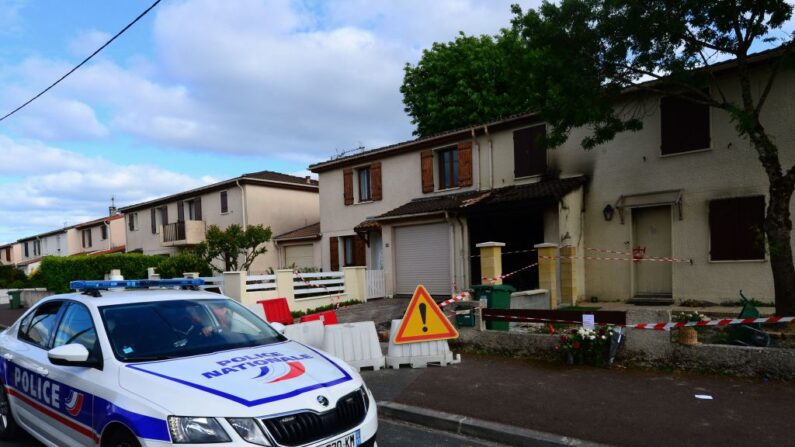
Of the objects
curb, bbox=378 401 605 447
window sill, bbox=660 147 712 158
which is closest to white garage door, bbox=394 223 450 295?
window sill, bbox=660 147 712 158

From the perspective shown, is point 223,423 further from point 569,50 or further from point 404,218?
point 404,218

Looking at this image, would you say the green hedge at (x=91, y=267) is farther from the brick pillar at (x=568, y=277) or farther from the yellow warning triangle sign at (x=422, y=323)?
the yellow warning triangle sign at (x=422, y=323)

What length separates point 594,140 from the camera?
1106 cm

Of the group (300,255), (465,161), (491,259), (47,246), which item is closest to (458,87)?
(465,161)

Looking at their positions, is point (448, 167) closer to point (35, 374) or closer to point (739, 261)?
point (739, 261)

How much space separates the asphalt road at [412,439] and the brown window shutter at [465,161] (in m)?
11.9

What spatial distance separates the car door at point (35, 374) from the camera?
4164mm

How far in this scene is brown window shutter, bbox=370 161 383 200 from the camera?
754 inches

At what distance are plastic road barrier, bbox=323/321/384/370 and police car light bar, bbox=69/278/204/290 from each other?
261 centimetres

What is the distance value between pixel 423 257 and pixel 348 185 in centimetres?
511

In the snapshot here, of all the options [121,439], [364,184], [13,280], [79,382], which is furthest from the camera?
[13,280]

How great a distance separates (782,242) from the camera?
7.71 metres

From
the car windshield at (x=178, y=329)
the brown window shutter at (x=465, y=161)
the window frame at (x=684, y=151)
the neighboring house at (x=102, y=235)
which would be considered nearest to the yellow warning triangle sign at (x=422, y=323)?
the car windshield at (x=178, y=329)

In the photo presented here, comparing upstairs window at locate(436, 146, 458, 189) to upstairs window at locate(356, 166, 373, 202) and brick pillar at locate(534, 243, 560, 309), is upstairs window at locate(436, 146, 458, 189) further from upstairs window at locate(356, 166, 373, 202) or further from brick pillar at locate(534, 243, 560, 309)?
brick pillar at locate(534, 243, 560, 309)
